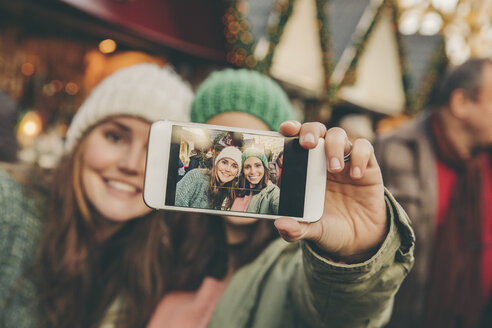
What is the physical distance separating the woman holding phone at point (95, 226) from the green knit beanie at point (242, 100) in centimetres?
19

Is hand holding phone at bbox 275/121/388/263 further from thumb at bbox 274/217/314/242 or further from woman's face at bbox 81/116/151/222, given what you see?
woman's face at bbox 81/116/151/222

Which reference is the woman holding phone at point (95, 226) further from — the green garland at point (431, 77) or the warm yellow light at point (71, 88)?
the green garland at point (431, 77)

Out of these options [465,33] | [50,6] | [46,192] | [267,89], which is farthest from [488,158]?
[465,33]

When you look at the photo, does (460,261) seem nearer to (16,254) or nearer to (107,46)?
(16,254)

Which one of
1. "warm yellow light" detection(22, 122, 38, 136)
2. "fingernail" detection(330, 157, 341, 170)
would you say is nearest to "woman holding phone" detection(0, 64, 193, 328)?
"fingernail" detection(330, 157, 341, 170)

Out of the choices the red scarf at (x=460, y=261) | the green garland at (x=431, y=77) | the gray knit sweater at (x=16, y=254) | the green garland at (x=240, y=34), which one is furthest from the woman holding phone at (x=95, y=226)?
the green garland at (x=431, y=77)

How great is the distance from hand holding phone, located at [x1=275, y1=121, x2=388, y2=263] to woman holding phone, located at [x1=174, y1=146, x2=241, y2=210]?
166 millimetres

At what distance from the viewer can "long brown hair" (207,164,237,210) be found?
1050 mm

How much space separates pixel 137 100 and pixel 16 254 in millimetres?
797

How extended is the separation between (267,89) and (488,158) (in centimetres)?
195

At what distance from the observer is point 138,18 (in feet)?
12.1

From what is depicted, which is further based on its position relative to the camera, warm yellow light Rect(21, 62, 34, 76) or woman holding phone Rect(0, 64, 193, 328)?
warm yellow light Rect(21, 62, 34, 76)

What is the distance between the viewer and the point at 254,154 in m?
1.05

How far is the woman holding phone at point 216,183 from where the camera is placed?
3.44 feet
